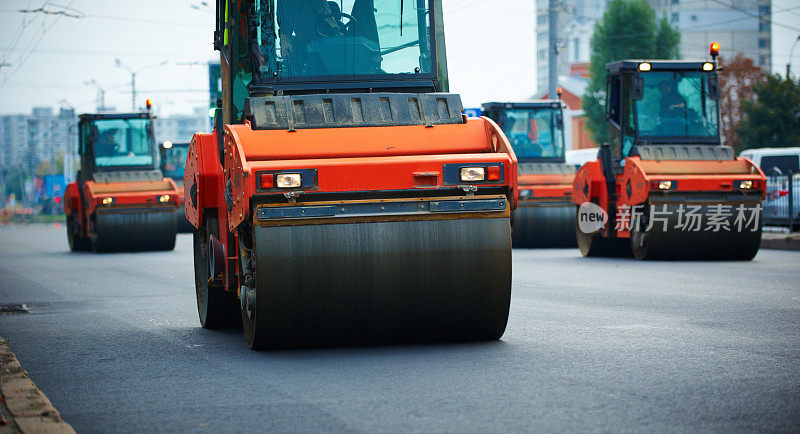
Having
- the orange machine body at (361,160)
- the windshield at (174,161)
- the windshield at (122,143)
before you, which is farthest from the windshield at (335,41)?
the windshield at (174,161)

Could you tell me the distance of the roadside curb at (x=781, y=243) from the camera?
22.0 meters

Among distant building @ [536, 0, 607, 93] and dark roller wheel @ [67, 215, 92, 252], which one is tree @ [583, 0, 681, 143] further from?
distant building @ [536, 0, 607, 93]

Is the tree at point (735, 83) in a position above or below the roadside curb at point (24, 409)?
above

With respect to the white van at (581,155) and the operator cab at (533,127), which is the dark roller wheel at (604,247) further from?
the white van at (581,155)

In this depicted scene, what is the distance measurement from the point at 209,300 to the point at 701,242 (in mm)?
9965

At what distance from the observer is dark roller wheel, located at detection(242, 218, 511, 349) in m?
7.55

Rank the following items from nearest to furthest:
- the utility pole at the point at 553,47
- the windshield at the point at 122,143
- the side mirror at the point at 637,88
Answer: the side mirror at the point at 637,88 → the windshield at the point at 122,143 → the utility pole at the point at 553,47

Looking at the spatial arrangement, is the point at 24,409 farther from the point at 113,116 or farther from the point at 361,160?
A: the point at 113,116

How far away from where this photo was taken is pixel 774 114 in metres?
52.9

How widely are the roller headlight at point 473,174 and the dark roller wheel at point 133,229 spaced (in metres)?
18.7

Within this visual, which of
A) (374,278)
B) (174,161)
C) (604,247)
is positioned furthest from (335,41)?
(174,161)

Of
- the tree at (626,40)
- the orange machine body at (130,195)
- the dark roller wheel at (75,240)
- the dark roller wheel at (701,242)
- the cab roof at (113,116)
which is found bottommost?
the dark roller wheel at (75,240)

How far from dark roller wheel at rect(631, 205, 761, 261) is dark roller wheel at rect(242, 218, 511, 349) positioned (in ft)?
34.3

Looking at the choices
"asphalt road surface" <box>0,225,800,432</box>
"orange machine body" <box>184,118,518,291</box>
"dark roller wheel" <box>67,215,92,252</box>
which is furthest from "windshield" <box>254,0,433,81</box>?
"dark roller wheel" <box>67,215,92,252</box>
